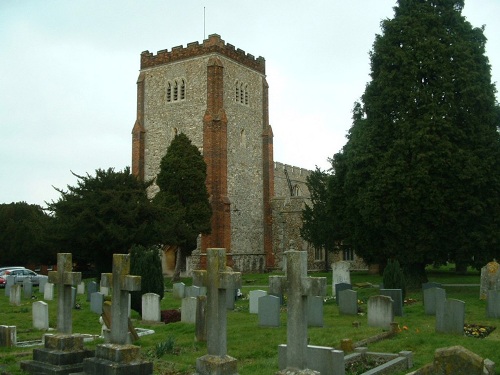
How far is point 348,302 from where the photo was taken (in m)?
16.4

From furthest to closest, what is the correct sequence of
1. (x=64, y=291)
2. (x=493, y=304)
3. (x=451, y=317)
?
(x=493, y=304)
(x=451, y=317)
(x=64, y=291)

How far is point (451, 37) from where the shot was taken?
858 inches

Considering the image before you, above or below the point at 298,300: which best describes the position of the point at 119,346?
below

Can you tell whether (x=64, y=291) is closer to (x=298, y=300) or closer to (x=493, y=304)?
(x=298, y=300)

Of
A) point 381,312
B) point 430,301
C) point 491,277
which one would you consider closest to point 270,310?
point 381,312

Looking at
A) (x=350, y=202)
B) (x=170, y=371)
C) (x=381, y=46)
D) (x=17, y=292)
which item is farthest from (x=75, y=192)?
(x=170, y=371)

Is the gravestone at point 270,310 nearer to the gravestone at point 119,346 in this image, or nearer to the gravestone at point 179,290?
the gravestone at point 119,346

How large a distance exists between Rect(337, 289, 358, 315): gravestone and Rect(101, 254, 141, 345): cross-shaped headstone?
28.8 feet

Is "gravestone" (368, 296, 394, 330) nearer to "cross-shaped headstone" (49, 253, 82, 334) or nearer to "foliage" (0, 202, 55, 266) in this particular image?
"cross-shaped headstone" (49, 253, 82, 334)

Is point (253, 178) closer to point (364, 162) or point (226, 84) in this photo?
point (226, 84)

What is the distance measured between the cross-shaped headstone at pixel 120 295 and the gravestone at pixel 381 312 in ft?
22.9

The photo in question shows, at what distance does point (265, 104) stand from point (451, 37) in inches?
957

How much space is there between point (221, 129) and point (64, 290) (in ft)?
100

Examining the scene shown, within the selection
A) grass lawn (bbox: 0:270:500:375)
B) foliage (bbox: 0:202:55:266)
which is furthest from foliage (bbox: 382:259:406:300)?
foliage (bbox: 0:202:55:266)
